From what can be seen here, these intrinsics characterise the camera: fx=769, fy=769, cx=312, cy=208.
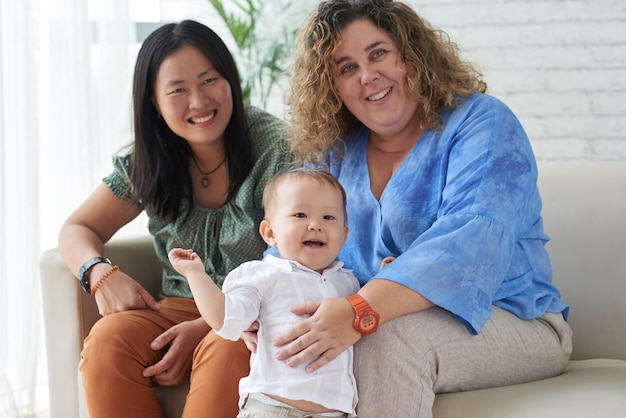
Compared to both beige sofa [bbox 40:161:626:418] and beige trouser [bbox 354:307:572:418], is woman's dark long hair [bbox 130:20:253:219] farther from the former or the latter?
beige trouser [bbox 354:307:572:418]

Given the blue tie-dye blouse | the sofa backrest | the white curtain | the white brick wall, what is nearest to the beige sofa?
the sofa backrest

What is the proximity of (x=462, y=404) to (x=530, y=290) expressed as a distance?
1.01 ft

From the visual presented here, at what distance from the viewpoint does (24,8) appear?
274 centimetres

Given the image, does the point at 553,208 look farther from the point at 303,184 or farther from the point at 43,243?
the point at 43,243

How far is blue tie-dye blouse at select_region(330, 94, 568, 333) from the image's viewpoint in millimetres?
1463

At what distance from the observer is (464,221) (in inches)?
59.2

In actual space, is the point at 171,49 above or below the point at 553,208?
above

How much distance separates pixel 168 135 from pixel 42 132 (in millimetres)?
1022

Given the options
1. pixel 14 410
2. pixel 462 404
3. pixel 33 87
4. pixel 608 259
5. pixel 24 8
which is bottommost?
pixel 14 410

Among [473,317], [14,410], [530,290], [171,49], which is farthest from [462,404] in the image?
[14,410]

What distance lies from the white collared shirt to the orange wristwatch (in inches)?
2.6

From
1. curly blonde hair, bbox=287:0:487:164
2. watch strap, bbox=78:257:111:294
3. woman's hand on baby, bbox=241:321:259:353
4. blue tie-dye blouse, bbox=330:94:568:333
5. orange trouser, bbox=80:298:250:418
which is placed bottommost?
orange trouser, bbox=80:298:250:418

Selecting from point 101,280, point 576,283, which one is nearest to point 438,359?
point 576,283

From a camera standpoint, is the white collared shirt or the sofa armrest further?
the sofa armrest
